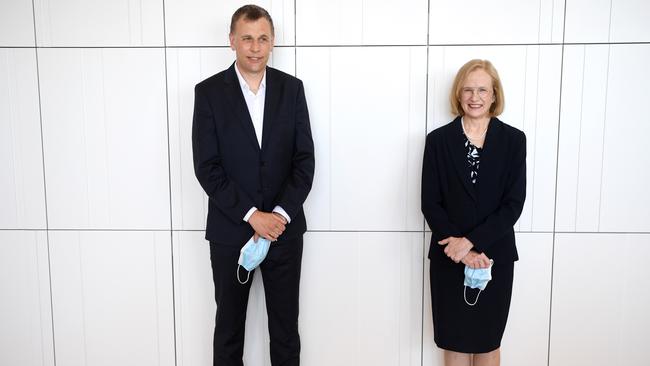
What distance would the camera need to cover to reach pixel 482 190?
6.62ft

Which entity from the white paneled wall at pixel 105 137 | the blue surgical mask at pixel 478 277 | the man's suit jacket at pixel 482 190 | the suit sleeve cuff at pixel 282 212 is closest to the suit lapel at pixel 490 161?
the man's suit jacket at pixel 482 190

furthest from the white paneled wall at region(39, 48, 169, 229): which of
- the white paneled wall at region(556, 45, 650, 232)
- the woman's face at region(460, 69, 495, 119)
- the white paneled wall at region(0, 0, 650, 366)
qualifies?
the white paneled wall at region(556, 45, 650, 232)

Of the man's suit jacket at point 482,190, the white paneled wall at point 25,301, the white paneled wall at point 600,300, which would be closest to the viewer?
the man's suit jacket at point 482,190

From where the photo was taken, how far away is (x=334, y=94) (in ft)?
7.71

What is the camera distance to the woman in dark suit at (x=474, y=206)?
201cm

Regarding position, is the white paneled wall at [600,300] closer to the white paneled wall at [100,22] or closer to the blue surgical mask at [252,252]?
the blue surgical mask at [252,252]

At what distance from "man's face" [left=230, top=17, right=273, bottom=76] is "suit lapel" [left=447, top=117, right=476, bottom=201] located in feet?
2.81

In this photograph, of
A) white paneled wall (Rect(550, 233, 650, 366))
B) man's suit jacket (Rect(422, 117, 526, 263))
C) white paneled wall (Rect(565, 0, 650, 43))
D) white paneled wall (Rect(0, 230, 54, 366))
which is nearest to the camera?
man's suit jacket (Rect(422, 117, 526, 263))

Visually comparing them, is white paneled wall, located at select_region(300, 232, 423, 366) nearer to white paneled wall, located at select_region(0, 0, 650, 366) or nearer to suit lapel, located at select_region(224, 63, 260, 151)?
white paneled wall, located at select_region(0, 0, 650, 366)

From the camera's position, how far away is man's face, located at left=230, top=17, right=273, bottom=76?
2.04 m

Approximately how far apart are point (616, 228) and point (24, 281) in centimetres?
296

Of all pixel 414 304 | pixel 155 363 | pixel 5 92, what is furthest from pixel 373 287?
pixel 5 92

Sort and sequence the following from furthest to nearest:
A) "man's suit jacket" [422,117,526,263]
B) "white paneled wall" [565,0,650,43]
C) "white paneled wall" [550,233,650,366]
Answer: "white paneled wall" [550,233,650,366], "white paneled wall" [565,0,650,43], "man's suit jacket" [422,117,526,263]

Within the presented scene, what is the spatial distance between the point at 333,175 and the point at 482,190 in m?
0.71
